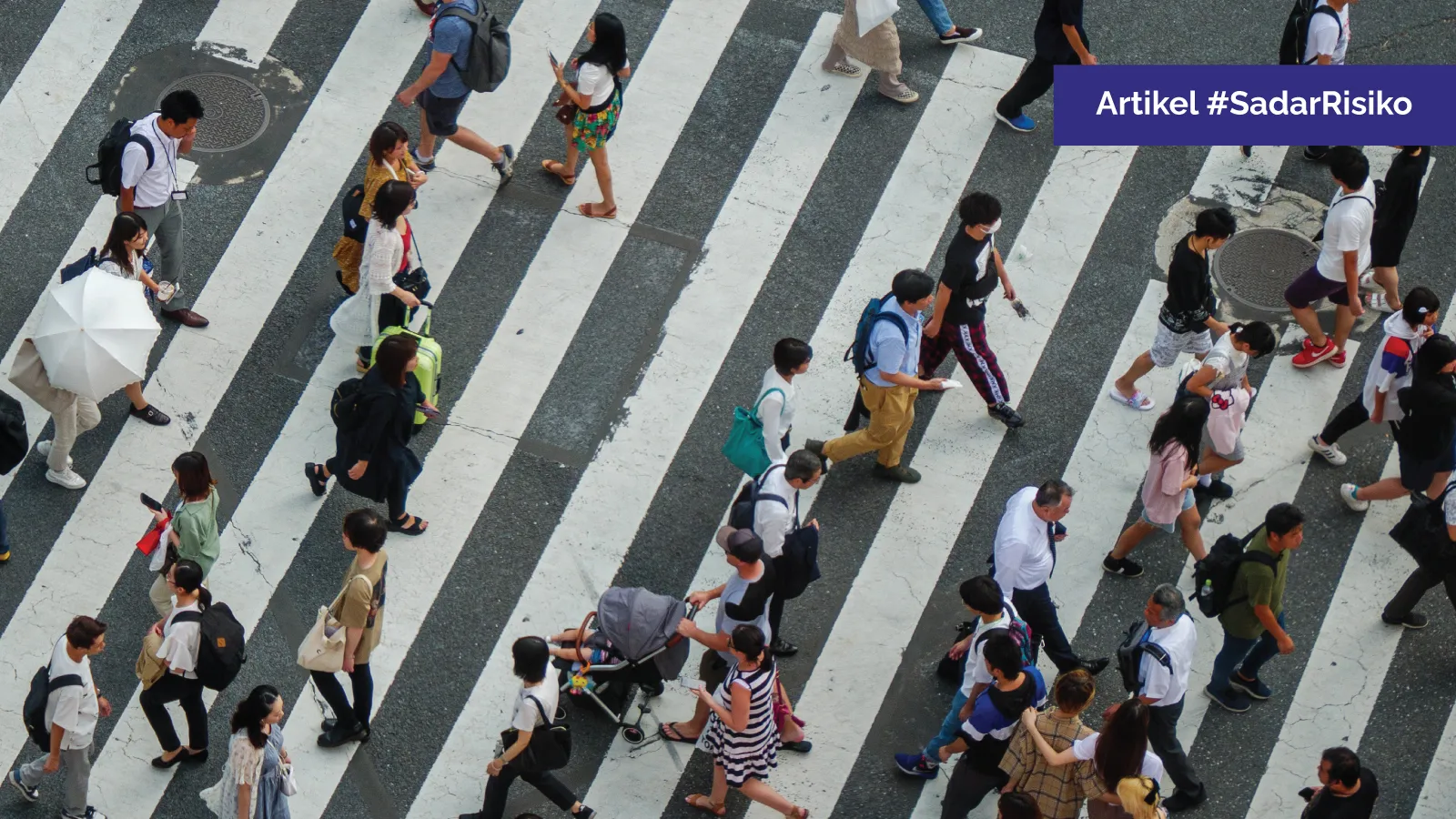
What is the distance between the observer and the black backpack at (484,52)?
12250 mm

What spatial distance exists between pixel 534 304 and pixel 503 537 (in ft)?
6.06

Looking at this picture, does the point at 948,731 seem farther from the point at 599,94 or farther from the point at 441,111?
the point at 441,111

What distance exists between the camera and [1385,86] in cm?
1328

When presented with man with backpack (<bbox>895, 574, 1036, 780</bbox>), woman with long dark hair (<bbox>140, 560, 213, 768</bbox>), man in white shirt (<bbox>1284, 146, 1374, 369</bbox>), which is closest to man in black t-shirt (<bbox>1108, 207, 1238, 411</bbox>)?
man in white shirt (<bbox>1284, 146, 1374, 369</bbox>)

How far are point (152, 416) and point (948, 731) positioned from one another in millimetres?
5720

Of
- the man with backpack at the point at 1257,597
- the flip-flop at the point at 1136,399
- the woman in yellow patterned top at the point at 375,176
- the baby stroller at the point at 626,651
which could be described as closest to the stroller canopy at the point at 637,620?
the baby stroller at the point at 626,651

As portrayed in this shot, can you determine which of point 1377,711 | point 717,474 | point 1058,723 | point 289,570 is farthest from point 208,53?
point 1377,711

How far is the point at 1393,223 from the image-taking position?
12.1m

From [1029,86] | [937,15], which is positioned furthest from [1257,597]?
[937,15]

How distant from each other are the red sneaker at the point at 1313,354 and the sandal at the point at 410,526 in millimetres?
6131

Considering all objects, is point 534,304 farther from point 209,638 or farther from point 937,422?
point 209,638

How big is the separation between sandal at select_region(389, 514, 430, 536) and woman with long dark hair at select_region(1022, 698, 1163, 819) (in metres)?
4.18

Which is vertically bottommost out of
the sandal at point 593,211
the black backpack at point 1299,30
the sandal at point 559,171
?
the sandal at point 593,211

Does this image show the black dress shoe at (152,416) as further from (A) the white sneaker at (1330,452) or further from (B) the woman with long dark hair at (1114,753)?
(A) the white sneaker at (1330,452)
